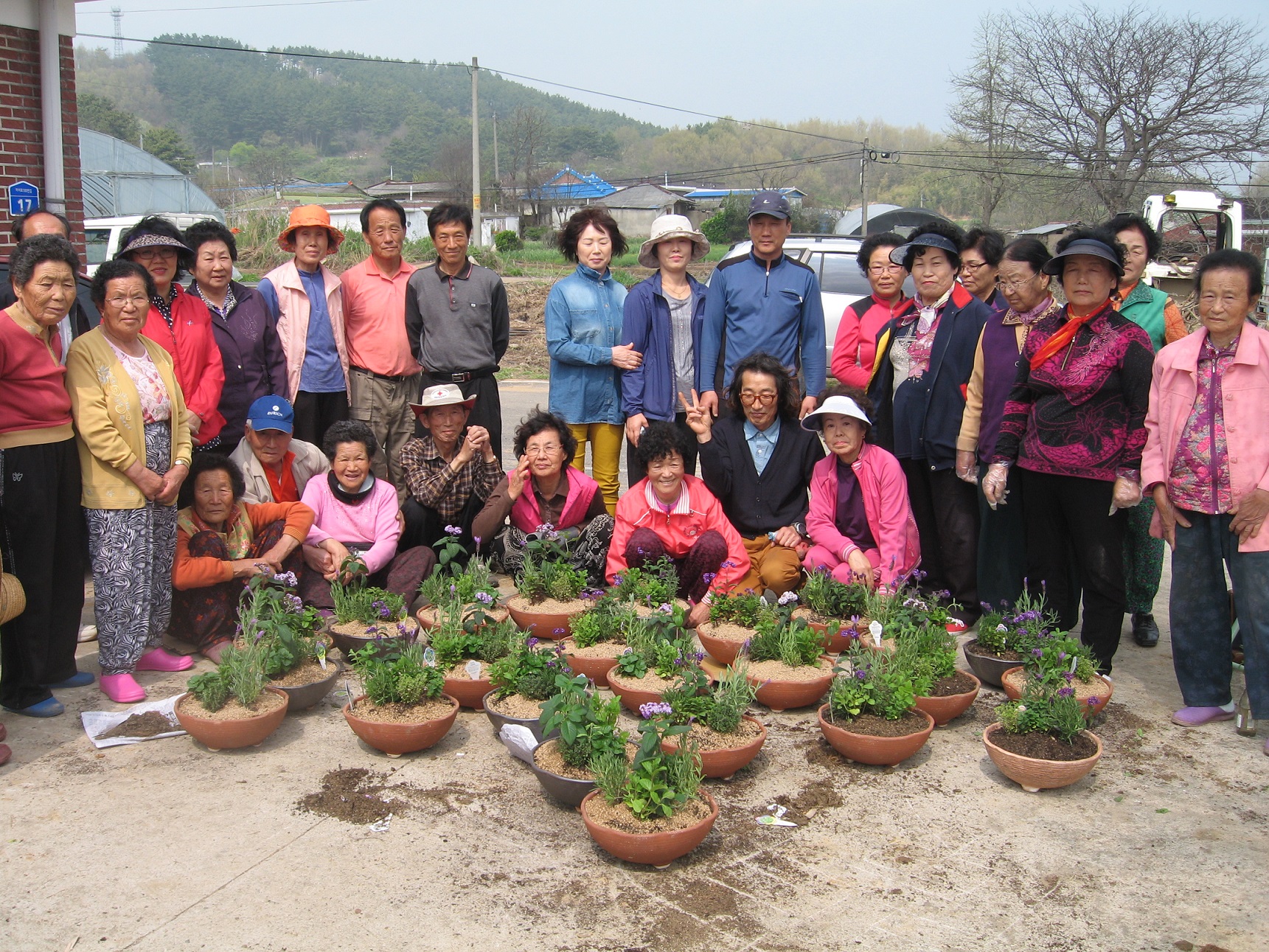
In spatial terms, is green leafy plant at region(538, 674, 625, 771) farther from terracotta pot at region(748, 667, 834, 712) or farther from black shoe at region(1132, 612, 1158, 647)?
black shoe at region(1132, 612, 1158, 647)

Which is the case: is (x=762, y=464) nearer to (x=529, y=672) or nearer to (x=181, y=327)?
(x=529, y=672)

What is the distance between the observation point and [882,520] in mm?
5004

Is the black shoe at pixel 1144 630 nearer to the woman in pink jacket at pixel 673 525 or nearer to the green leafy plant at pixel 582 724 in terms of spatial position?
the woman in pink jacket at pixel 673 525

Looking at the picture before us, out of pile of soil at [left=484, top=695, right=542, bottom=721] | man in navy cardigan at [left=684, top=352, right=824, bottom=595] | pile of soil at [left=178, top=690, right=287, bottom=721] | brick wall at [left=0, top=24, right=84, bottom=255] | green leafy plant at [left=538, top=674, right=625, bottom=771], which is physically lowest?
pile of soil at [left=178, top=690, right=287, bottom=721]

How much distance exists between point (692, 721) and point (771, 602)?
1070mm

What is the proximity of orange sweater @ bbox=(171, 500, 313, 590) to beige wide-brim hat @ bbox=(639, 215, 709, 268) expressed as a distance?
7.42 ft

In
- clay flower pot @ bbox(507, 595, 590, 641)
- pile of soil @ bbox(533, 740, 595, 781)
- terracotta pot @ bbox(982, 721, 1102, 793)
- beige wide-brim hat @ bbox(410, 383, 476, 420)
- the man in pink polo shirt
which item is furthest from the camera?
the man in pink polo shirt

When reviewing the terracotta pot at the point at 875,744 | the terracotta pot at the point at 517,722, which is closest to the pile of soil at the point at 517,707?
the terracotta pot at the point at 517,722

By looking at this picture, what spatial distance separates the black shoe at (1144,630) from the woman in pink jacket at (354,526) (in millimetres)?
3704

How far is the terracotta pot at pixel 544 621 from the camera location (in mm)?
4734

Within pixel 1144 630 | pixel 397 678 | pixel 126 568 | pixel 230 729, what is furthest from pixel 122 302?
pixel 1144 630

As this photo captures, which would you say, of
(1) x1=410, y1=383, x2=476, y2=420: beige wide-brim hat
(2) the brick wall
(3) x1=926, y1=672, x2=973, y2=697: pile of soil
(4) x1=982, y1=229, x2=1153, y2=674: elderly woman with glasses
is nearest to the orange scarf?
(4) x1=982, y1=229, x2=1153, y2=674: elderly woman with glasses

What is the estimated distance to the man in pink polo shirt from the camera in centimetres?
582

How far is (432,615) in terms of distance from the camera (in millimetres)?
4730
